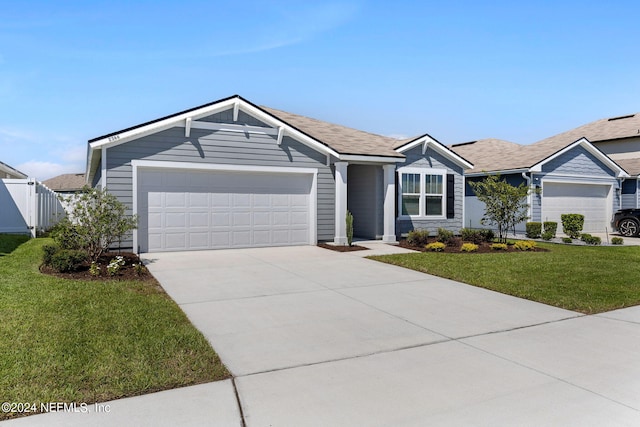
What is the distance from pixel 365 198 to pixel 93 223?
9531 mm

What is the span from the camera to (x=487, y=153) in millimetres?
23562

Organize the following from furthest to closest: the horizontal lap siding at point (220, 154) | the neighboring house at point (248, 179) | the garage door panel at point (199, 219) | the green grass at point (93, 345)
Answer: the garage door panel at point (199, 219) → the neighboring house at point (248, 179) → the horizontal lap siding at point (220, 154) → the green grass at point (93, 345)

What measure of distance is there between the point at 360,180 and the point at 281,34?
6179 millimetres

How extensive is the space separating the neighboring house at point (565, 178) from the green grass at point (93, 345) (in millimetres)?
16484

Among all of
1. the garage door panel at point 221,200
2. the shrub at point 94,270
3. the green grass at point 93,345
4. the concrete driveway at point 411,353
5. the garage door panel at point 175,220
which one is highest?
the garage door panel at point 221,200

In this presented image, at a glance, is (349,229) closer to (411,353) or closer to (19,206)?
(411,353)

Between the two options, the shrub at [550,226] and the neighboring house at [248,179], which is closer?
the neighboring house at [248,179]

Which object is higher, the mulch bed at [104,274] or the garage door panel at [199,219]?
the garage door panel at [199,219]

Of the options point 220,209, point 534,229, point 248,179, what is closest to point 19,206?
point 220,209

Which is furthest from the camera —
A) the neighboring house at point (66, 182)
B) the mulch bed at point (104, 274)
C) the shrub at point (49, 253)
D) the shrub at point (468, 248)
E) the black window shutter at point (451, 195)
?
the neighboring house at point (66, 182)

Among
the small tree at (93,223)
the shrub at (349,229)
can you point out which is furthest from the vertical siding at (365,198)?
the small tree at (93,223)

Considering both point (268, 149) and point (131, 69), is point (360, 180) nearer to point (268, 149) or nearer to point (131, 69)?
point (268, 149)

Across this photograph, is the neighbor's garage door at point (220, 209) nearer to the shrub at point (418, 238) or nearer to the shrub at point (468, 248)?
the shrub at point (418, 238)

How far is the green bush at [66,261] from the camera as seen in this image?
7969 millimetres
